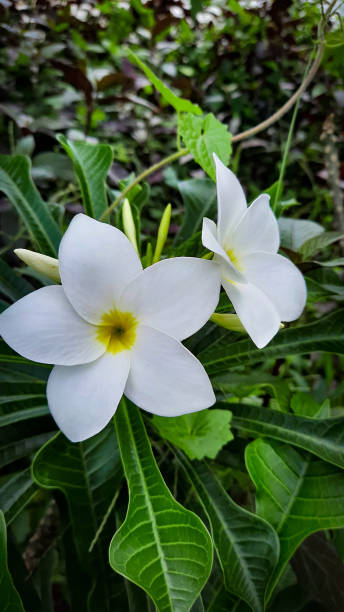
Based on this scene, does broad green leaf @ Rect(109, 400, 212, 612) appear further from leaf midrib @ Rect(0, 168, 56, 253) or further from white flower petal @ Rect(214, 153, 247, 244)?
leaf midrib @ Rect(0, 168, 56, 253)

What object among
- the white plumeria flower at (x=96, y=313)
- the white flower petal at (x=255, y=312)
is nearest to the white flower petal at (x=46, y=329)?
the white plumeria flower at (x=96, y=313)

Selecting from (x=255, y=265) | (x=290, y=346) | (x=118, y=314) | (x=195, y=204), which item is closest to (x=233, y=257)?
(x=255, y=265)

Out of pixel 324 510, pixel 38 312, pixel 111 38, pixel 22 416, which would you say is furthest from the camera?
pixel 111 38

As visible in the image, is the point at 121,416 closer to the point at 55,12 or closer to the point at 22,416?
the point at 22,416

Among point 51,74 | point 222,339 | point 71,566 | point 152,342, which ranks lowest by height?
point 71,566

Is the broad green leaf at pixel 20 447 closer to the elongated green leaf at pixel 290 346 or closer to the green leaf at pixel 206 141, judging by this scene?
the elongated green leaf at pixel 290 346

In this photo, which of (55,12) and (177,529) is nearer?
(177,529)

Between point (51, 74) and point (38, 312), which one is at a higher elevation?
point (51, 74)

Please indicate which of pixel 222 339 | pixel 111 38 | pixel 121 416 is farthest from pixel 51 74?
pixel 121 416

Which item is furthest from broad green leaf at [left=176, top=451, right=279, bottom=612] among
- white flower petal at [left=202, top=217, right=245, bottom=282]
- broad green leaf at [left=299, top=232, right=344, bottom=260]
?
broad green leaf at [left=299, top=232, right=344, bottom=260]
